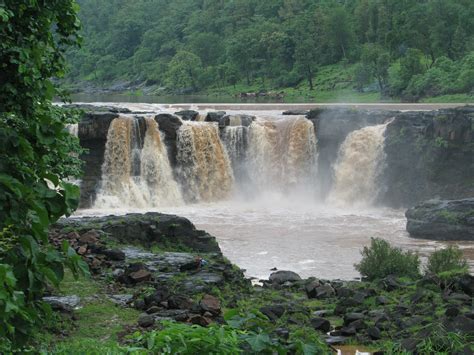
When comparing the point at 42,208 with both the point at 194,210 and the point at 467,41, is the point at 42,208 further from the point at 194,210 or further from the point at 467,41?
the point at 467,41

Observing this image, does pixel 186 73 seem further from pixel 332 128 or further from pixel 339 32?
pixel 332 128

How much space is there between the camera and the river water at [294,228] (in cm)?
2159

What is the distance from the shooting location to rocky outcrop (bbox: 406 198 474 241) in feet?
83.3

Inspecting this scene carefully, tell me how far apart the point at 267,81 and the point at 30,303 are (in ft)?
245

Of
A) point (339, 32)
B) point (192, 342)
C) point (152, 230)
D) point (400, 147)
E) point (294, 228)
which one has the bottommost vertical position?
point (294, 228)

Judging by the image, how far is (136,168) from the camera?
33.1 m

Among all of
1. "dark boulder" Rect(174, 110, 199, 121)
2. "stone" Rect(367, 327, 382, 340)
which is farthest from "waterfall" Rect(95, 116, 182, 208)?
"stone" Rect(367, 327, 382, 340)

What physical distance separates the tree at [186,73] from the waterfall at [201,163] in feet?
161

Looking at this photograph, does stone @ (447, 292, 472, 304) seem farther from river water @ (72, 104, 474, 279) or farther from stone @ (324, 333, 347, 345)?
river water @ (72, 104, 474, 279)

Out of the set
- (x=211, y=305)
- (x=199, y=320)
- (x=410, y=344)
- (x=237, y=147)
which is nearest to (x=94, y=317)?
(x=199, y=320)

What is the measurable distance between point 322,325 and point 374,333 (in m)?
1.04

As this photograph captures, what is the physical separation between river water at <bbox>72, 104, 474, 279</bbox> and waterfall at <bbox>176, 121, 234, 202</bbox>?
0.53m

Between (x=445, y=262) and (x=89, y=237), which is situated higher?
(x=89, y=237)

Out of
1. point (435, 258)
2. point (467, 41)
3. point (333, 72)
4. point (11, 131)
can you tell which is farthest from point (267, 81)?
point (11, 131)
